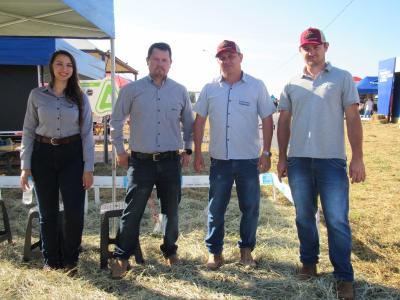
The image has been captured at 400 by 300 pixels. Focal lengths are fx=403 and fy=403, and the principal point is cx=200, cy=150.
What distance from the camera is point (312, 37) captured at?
3113 mm

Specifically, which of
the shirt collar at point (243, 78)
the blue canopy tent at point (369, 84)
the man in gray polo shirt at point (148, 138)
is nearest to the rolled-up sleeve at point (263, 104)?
the shirt collar at point (243, 78)

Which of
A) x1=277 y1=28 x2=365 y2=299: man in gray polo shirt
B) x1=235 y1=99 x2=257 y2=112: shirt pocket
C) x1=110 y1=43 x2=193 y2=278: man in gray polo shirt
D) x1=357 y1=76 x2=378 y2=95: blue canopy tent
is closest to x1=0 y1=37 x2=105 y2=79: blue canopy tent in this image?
x1=110 y1=43 x2=193 y2=278: man in gray polo shirt

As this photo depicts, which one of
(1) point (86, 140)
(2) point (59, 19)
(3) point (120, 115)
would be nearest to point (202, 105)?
(3) point (120, 115)

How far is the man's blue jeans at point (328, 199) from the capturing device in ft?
10.3

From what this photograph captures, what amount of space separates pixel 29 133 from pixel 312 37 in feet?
8.05

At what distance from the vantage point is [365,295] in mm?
3252

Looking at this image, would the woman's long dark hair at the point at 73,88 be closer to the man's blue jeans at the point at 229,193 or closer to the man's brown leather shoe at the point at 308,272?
the man's blue jeans at the point at 229,193

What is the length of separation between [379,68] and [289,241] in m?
24.5

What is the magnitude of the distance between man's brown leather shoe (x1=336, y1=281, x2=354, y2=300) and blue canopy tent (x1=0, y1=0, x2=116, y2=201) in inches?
98.0

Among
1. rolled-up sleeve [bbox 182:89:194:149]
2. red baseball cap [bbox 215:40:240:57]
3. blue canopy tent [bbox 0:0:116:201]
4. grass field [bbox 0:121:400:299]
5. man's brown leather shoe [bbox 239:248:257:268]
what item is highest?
blue canopy tent [bbox 0:0:116:201]

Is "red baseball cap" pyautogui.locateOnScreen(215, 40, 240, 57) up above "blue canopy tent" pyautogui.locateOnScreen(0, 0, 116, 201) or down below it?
below

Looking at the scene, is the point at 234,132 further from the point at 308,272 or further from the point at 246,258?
the point at 308,272

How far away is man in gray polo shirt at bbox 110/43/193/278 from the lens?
11.4 feet

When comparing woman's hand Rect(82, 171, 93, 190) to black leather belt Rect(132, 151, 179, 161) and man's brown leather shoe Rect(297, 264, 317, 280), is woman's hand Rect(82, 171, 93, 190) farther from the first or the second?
man's brown leather shoe Rect(297, 264, 317, 280)
